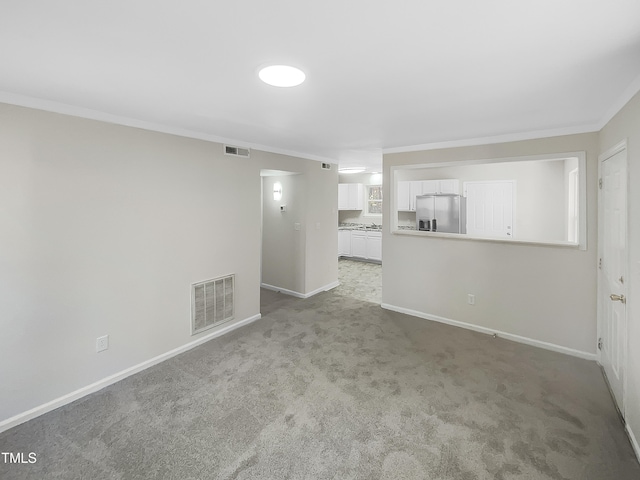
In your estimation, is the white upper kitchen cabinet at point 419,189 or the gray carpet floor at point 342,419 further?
the white upper kitchen cabinet at point 419,189

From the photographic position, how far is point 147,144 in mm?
2980

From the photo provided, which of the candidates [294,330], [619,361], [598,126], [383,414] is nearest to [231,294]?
[294,330]

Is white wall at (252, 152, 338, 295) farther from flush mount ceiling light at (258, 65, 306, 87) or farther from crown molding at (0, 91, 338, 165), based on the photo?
flush mount ceiling light at (258, 65, 306, 87)

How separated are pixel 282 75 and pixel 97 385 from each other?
2.92 metres

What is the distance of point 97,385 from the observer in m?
2.71

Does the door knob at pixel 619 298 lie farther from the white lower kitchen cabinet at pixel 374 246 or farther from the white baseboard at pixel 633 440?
the white lower kitchen cabinet at pixel 374 246

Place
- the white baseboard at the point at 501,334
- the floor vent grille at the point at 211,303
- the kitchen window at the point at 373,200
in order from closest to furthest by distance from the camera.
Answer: the white baseboard at the point at 501,334 → the floor vent grille at the point at 211,303 → the kitchen window at the point at 373,200

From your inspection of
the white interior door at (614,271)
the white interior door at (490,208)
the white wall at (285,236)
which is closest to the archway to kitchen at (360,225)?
the white wall at (285,236)

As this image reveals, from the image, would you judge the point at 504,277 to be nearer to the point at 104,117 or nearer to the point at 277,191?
the point at 277,191

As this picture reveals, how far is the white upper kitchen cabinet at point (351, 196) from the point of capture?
8.66m

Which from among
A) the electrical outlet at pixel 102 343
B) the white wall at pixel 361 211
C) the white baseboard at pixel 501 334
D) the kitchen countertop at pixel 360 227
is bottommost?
the white baseboard at pixel 501 334

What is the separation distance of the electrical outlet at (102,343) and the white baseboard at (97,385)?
0.89 ft

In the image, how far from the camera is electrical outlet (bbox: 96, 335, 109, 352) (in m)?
2.72

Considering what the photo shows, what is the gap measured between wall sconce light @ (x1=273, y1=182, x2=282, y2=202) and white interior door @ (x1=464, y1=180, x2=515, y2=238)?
3.75 meters
